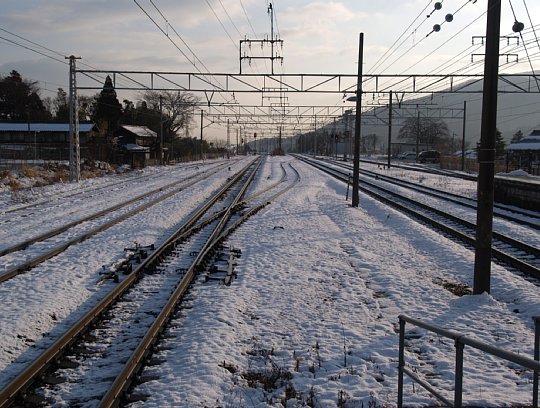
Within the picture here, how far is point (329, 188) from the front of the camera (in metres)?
33.2

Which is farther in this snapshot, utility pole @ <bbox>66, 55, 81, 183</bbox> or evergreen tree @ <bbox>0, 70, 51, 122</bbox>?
evergreen tree @ <bbox>0, 70, 51, 122</bbox>

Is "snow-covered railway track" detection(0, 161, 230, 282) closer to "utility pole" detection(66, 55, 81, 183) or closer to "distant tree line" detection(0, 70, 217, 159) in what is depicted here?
"utility pole" detection(66, 55, 81, 183)

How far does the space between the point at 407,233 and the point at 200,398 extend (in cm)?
1180

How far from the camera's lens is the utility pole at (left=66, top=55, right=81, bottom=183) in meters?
31.6

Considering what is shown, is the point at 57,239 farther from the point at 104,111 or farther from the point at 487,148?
the point at 104,111

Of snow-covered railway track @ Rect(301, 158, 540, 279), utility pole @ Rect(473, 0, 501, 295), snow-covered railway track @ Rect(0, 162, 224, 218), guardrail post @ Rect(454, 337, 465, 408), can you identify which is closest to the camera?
guardrail post @ Rect(454, 337, 465, 408)

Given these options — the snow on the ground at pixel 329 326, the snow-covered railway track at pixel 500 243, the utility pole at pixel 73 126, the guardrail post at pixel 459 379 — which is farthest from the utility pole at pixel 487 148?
the utility pole at pixel 73 126

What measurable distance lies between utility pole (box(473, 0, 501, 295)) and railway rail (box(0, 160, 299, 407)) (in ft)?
14.8

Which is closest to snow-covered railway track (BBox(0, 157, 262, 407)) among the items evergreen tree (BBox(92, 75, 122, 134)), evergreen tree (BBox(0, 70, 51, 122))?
evergreen tree (BBox(92, 75, 122, 134))

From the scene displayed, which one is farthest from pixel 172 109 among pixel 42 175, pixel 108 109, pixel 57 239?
pixel 57 239

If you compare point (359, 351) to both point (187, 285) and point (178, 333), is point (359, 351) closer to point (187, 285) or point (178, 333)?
point (178, 333)

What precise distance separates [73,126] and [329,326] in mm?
29091

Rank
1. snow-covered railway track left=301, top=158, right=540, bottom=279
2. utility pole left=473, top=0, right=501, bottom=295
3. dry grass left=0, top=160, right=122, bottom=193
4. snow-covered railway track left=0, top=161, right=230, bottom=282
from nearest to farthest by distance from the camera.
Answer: utility pole left=473, top=0, right=501, bottom=295, snow-covered railway track left=0, top=161, right=230, bottom=282, snow-covered railway track left=301, top=158, right=540, bottom=279, dry grass left=0, top=160, right=122, bottom=193

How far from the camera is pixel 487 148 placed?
29.7ft
